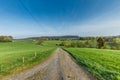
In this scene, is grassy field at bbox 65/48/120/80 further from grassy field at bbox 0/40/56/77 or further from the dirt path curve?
grassy field at bbox 0/40/56/77

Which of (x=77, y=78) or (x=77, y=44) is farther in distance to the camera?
(x=77, y=44)

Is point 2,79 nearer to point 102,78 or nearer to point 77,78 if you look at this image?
point 77,78

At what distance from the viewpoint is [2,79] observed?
11875mm

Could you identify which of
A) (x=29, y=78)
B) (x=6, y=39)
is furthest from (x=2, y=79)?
(x=6, y=39)

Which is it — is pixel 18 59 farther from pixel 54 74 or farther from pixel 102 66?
pixel 54 74

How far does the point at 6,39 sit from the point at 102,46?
83910mm

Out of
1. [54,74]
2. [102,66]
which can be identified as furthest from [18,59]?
[54,74]

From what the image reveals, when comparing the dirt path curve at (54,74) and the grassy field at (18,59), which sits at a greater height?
the dirt path curve at (54,74)

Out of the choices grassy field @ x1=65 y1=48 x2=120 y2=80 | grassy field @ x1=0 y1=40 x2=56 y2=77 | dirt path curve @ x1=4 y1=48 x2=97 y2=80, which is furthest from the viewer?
grassy field @ x1=0 y1=40 x2=56 y2=77

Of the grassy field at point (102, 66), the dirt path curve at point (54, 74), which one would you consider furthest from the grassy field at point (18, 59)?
the grassy field at point (102, 66)

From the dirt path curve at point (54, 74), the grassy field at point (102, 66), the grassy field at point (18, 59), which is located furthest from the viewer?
the grassy field at point (18, 59)

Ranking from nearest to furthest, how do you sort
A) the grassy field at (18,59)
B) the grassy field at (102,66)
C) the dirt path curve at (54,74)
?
the dirt path curve at (54,74) → the grassy field at (102,66) → the grassy field at (18,59)

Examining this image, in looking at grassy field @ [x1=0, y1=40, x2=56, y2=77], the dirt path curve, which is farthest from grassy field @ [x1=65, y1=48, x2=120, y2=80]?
grassy field @ [x1=0, y1=40, x2=56, y2=77]

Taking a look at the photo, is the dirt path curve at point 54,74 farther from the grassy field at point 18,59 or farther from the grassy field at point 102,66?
the grassy field at point 18,59
